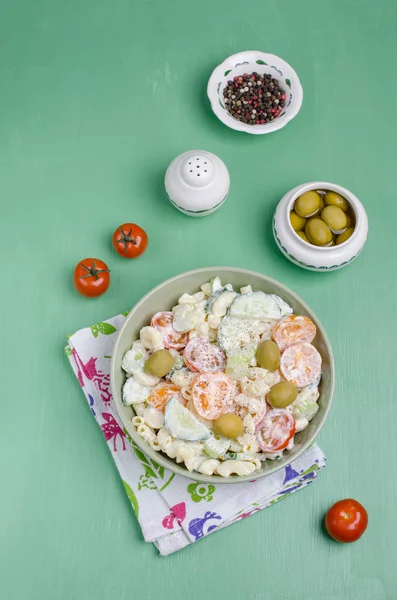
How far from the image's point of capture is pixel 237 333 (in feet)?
6.45

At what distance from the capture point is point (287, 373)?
77.0 inches

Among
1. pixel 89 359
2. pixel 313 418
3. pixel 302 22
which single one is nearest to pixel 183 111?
pixel 302 22

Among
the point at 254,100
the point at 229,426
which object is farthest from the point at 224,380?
the point at 254,100

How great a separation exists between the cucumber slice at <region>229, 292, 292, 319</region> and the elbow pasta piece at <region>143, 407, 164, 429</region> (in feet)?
1.14

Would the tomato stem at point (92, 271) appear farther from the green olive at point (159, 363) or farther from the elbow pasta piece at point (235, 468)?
the elbow pasta piece at point (235, 468)

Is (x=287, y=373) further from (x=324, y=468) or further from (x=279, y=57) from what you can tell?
(x=279, y=57)

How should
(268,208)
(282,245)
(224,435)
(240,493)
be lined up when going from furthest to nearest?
(268,208) < (282,245) < (240,493) < (224,435)

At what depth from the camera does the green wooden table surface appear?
Result: 2.10m

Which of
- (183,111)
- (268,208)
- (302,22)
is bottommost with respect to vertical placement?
(268,208)

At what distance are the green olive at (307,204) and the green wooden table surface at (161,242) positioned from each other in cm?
17

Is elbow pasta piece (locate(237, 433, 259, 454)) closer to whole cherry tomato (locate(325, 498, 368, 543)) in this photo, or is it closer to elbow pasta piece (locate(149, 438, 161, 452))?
elbow pasta piece (locate(149, 438, 161, 452))

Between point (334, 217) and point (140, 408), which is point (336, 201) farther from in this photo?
point (140, 408)

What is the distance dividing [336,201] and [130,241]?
0.67 meters

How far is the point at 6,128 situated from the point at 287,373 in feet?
4.29
